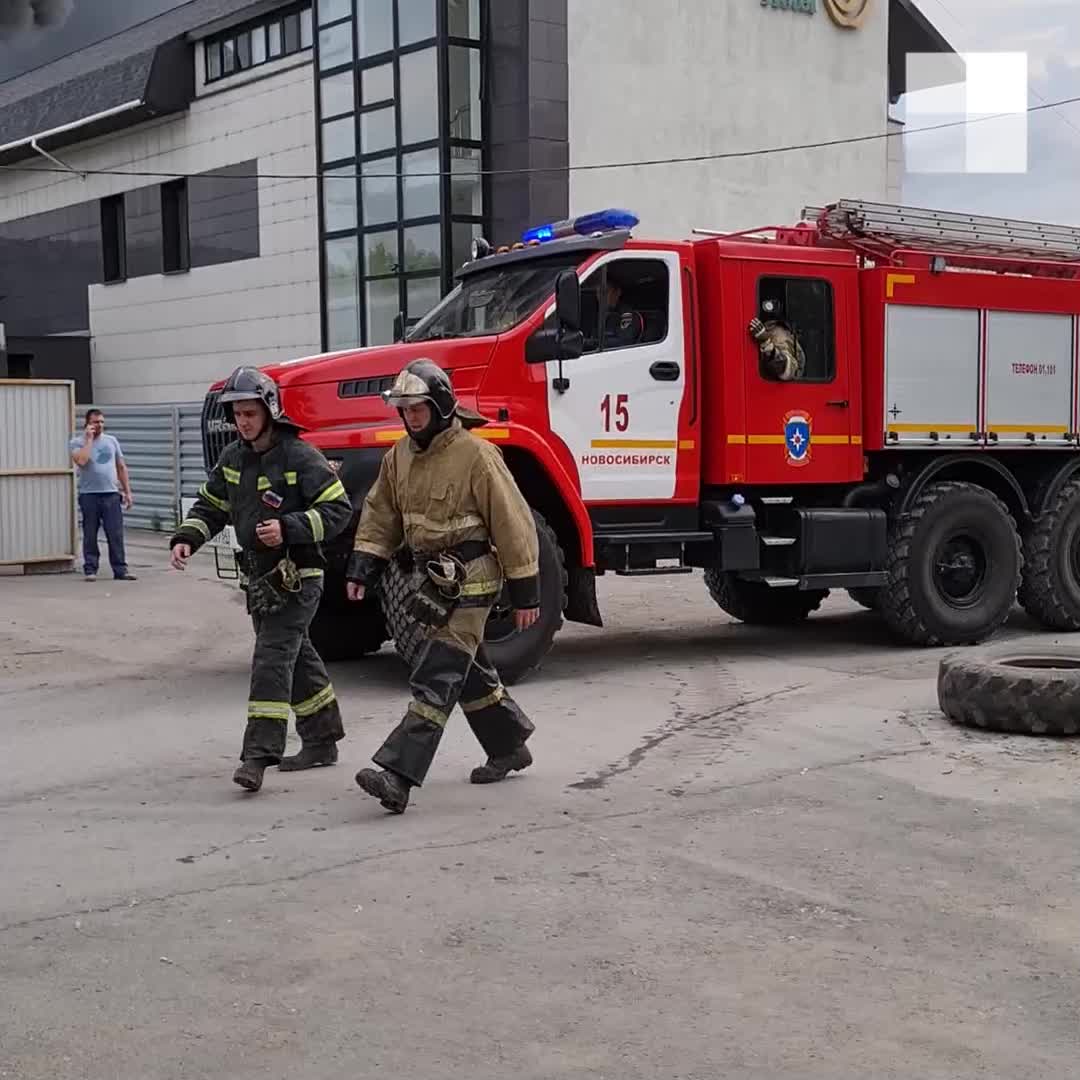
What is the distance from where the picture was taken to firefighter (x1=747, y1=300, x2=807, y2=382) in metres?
10.5

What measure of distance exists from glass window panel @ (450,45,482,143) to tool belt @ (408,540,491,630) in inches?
709

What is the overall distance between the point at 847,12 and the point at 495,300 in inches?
777

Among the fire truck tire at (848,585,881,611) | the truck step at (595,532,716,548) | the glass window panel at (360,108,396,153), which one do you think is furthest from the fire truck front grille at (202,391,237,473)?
the glass window panel at (360,108,396,153)

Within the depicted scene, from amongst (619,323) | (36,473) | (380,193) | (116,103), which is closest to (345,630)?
(619,323)

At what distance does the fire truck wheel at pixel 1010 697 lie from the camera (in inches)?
310

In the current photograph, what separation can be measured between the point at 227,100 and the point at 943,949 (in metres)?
26.4

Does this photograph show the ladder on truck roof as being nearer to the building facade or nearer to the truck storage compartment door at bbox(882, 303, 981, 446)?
the truck storage compartment door at bbox(882, 303, 981, 446)

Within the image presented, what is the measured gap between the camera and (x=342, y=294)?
25.8m

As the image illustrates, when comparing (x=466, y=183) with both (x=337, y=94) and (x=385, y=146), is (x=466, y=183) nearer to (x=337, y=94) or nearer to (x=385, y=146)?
(x=385, y=146)

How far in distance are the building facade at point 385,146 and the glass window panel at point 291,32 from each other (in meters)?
0.05

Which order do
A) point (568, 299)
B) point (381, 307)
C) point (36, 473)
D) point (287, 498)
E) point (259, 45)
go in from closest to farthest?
point (287, 498), point (568, 299), point (36, 473), point (381, 307), point (259, 45)

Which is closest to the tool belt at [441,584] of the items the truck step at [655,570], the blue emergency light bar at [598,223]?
the truck step at [655,570]

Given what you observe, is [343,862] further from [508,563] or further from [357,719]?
[357,719]

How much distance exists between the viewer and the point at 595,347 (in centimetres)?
988
